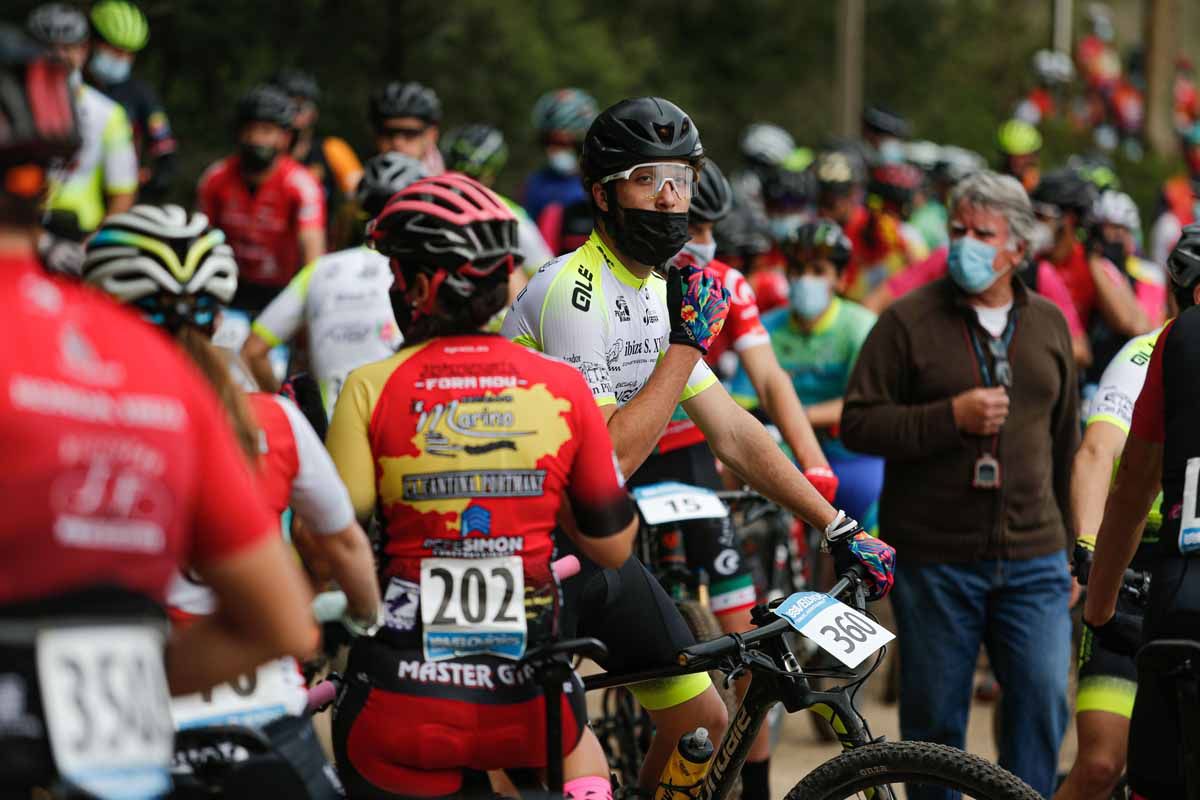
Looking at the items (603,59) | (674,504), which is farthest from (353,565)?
(603,59)

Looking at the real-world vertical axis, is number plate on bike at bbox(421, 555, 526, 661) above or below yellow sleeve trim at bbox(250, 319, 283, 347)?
below

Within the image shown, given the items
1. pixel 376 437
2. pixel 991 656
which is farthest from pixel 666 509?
pixel 376 437

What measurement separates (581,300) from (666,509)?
5.75ft

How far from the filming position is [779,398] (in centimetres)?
737

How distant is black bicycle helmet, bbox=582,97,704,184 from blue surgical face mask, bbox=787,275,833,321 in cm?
348

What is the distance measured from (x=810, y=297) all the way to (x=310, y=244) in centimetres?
298

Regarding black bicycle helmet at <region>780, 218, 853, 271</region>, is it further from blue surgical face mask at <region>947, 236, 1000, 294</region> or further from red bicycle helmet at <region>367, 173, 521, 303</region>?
red bicycle helmet at <region>367, 173, 521, 303</region>

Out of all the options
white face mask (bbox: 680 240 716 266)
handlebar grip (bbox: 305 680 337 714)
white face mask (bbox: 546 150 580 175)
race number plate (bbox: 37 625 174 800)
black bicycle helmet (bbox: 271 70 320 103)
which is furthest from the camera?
black bicycle helmet (bbox: 271 70 320 103)

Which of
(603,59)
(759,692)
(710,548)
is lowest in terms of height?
(710,548)

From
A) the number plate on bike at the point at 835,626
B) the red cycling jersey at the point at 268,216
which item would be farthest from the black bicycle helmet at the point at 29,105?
the red cycling jersey at the point at 268,216

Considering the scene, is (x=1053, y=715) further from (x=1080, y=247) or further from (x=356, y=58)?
(x=356, y=58)

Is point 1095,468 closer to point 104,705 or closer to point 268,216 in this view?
point 104,705

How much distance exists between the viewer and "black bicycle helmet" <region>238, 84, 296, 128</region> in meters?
11.0

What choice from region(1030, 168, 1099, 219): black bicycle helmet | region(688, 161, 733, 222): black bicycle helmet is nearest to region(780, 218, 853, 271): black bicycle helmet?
region(688, 161, 733, 222): black bicycle helmet
